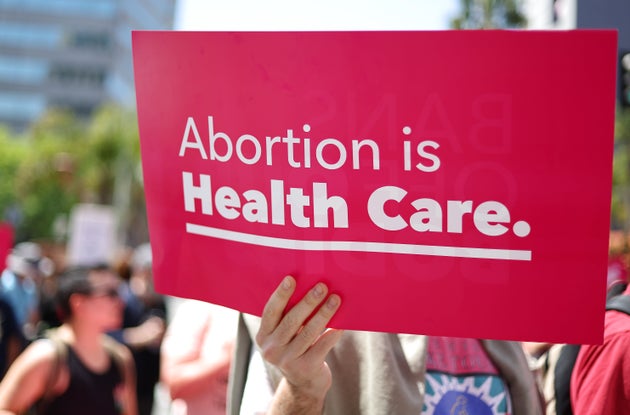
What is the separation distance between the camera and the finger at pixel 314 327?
1.52m

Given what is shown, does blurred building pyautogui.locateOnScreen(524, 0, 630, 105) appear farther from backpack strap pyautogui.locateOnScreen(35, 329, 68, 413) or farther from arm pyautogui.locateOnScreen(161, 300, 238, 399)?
backpack strap pyautogui.locateOnScreen(35, 329, 68, 413)

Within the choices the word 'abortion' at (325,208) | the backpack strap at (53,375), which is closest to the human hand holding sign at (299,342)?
the word 'abortion' at (325,208)

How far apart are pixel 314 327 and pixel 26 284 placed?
7.67m

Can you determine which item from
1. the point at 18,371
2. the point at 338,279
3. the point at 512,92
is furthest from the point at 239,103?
the point at 18,371

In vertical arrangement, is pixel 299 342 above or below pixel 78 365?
above

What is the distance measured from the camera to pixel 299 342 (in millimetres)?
1577

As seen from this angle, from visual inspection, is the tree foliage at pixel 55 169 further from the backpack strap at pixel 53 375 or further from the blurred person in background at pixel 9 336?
the backpack strap at pixel 53 375

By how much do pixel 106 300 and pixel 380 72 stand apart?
3.57 m

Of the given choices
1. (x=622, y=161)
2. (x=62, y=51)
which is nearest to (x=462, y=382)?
(x=622, y=161)

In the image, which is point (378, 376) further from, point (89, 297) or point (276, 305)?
point (89, 297)

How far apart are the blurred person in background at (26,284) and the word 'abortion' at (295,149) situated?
520 cm

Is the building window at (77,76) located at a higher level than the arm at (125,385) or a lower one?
higher

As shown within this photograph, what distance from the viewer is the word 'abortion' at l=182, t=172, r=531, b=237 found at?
142cm

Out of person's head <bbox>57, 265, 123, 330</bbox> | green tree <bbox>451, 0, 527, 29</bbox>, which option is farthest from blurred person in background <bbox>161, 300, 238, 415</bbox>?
green tree <bbox>451, 0, 527, 29</bbox>
